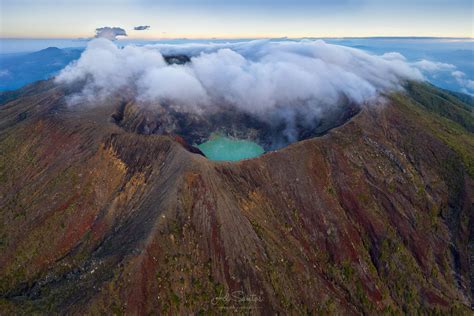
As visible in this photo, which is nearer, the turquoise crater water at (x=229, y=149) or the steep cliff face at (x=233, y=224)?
the steep cliff face at (x=233, y=224)

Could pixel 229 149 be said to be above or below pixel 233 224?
below

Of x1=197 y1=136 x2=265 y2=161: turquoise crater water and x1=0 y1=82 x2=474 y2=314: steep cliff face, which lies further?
x1=197 y1=136 x2=265 y2=161: turquoise crater water

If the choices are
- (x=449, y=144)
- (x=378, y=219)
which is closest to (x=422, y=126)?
(x=449, y=144)

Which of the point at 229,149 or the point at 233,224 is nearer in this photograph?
the point at 233,224
